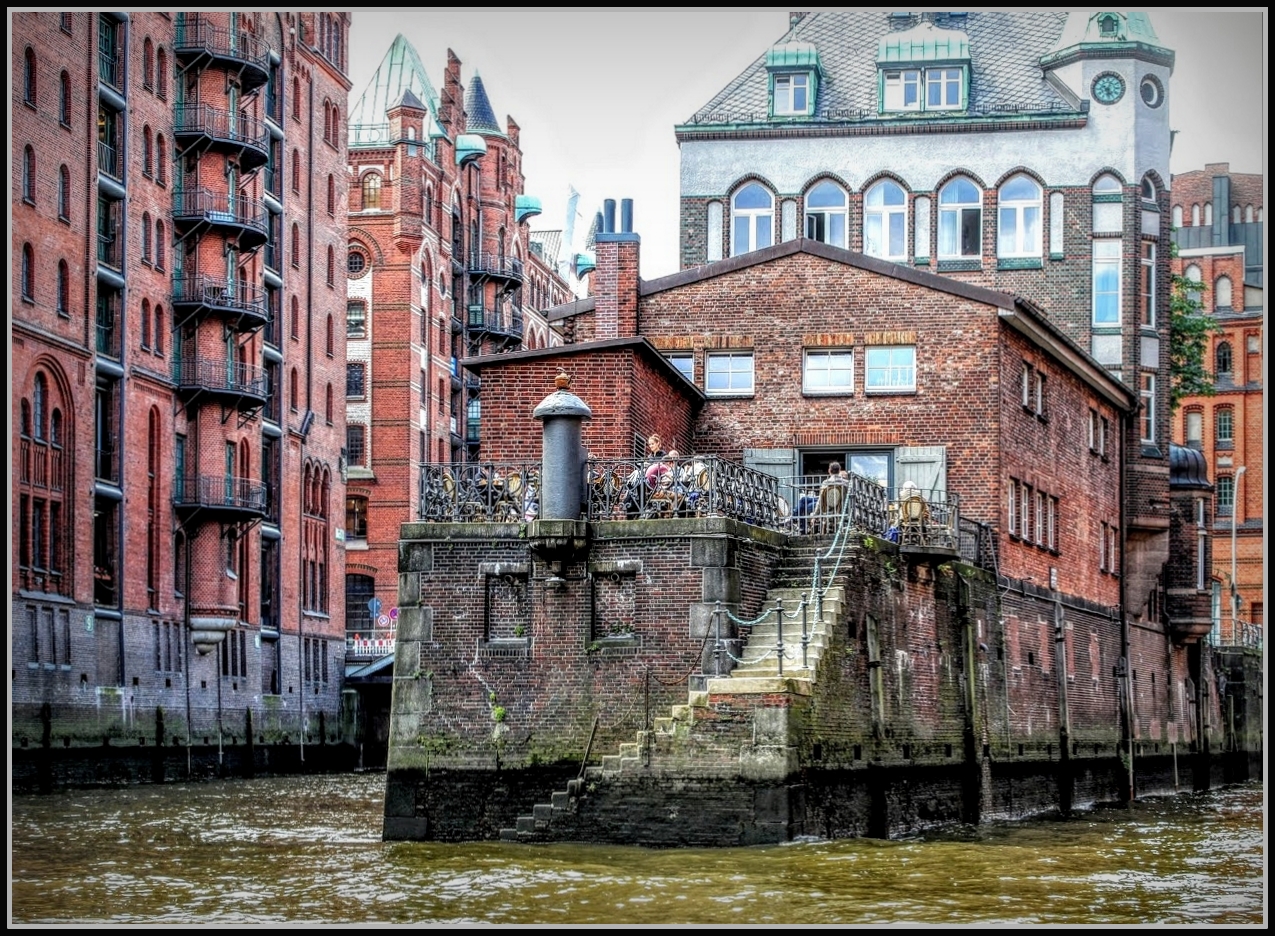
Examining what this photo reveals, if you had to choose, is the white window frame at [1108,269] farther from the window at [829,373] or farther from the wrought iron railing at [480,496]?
the wrought iron railing at [480,496]

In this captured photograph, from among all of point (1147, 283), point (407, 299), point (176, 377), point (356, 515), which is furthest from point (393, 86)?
point (1147, 283)

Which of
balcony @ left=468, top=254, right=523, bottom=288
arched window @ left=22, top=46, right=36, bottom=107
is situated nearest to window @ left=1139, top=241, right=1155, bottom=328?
arched window @ left=22, top=46, right=36, bottom=107

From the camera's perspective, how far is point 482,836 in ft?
97.9

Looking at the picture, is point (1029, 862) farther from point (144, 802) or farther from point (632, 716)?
point (144, 802)

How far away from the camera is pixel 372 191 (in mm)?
96562

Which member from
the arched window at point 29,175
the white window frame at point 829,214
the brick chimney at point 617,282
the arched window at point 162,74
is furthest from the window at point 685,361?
the arched window at point 162,74

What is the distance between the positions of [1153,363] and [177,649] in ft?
92.7

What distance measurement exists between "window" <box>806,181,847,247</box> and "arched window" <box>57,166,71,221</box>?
18.6 metres

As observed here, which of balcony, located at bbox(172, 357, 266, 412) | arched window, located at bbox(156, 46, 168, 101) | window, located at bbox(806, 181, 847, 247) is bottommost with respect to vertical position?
balcony, located at bbox(172, 357, 266, 412)

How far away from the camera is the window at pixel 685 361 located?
138 ft

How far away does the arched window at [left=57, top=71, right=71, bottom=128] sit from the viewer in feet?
188

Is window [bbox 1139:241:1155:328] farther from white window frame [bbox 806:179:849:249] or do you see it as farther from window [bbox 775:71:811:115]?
window [bbox 775:71:811:115]

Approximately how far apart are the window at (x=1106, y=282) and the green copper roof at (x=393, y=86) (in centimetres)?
5094

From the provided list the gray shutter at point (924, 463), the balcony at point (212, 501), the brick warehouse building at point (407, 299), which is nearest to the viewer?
the gray shutter at point (924, 463)
